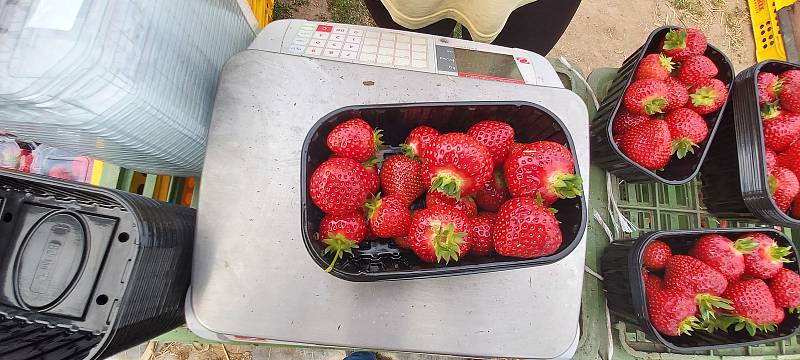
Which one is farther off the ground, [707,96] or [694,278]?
[707,96]

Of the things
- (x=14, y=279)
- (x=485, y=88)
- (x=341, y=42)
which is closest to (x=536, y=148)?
(x=485, y=88)

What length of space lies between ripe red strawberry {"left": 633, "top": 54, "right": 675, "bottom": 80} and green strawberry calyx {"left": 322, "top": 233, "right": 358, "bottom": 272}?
1003 millimetres

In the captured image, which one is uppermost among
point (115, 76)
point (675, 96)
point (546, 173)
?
Result: point (675, 96)

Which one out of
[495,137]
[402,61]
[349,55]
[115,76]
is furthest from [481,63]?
[115,76]

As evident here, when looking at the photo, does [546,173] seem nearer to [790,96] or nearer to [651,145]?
[651,145]

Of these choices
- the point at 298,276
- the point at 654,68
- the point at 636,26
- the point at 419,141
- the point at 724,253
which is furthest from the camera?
the point at 636,26

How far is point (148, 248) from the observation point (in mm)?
744

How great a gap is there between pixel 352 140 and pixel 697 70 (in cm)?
107

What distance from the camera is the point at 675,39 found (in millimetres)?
1320

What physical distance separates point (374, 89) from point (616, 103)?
677mm

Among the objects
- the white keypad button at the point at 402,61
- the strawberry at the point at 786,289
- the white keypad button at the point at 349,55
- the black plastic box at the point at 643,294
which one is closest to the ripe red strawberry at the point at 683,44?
the black plastic box at the point at 643,294

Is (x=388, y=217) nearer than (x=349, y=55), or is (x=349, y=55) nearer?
(x=388, y=217)

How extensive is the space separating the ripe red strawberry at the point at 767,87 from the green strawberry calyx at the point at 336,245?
4.27 ft

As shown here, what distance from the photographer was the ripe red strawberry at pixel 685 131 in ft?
3.97
